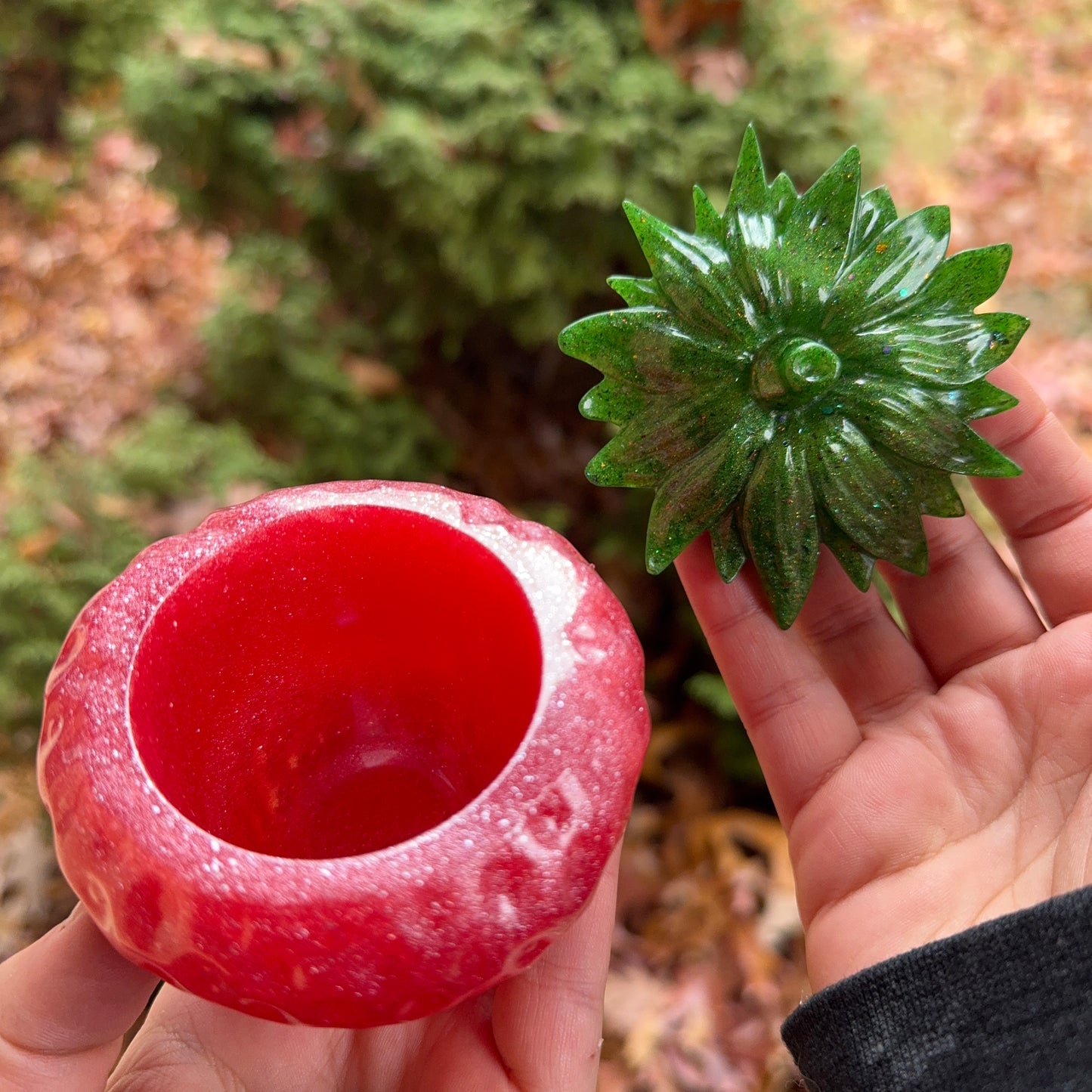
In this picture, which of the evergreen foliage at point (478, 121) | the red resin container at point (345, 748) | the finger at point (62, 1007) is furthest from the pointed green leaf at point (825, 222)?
the finger at point (62, 1007)

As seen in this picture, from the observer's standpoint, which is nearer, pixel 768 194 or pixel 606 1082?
pixel 768 194

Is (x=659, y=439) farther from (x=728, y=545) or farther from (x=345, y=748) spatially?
(x=345, y=748)

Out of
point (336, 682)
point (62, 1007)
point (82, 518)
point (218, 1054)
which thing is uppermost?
point (336, 682)

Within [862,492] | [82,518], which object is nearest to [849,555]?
[862,492]

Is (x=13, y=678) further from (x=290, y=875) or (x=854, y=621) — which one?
(x=854, y=621)

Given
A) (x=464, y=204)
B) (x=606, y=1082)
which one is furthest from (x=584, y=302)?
(x=606, y=1082)

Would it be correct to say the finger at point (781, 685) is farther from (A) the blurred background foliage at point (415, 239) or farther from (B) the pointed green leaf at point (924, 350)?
(A) the blurred background foliage at point (415, 239)
